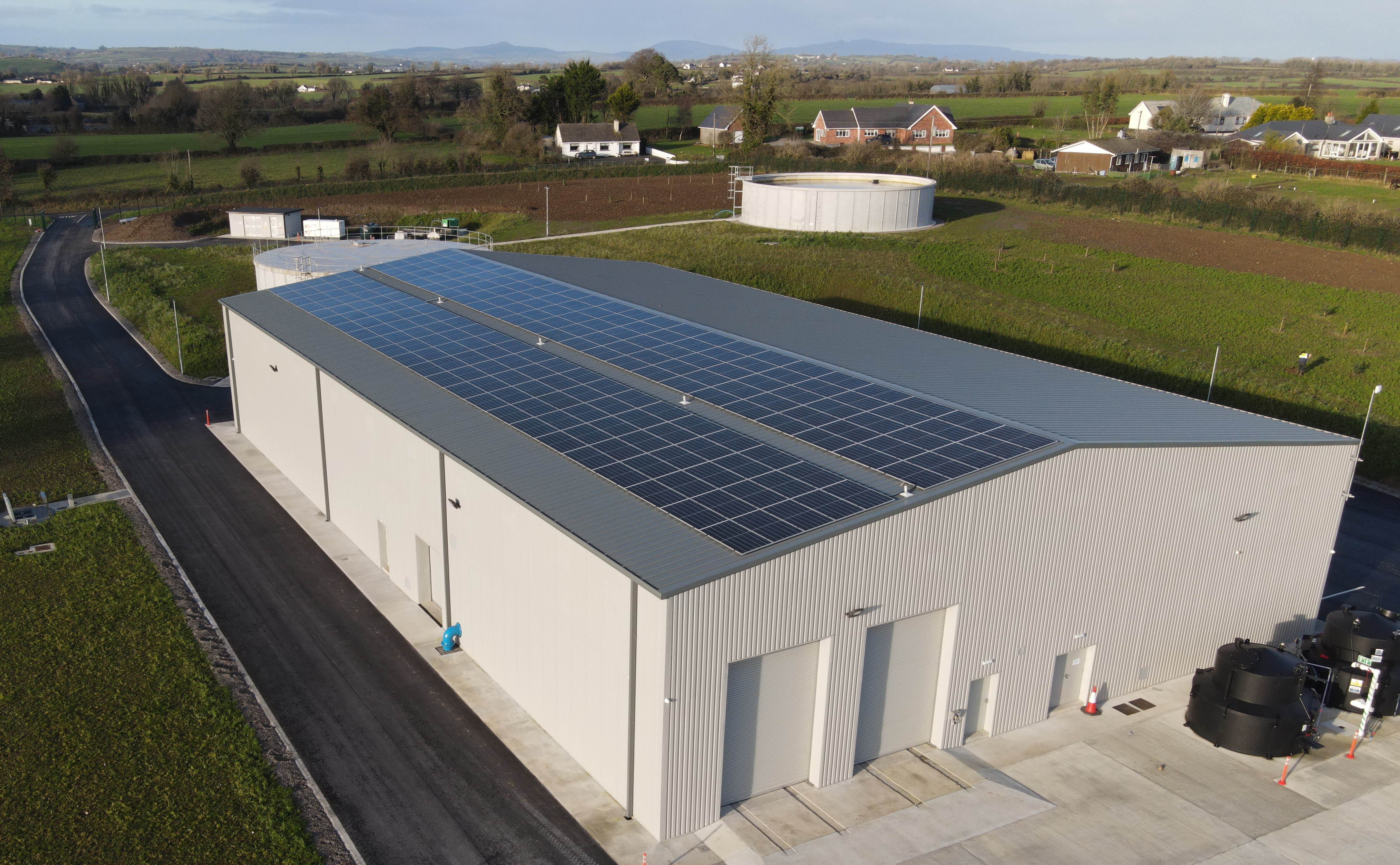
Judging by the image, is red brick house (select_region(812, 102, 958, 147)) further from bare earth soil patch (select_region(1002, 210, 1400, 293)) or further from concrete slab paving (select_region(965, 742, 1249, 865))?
concrete slab paving (select_region(965, 742, 1249, 865))

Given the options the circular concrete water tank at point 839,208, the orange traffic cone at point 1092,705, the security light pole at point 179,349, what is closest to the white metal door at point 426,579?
the orange traffic cone at point 1092,705

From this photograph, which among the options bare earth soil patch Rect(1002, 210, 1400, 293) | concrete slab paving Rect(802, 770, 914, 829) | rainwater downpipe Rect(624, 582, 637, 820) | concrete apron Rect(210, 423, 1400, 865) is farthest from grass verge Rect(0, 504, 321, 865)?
bare earth soil patch Rect(1002, 210, 1400, 293)

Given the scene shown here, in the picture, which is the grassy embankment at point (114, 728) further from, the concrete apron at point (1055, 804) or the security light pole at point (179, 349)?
the security light pole at point (179, 349)

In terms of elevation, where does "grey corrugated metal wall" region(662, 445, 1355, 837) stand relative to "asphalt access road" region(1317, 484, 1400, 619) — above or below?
above

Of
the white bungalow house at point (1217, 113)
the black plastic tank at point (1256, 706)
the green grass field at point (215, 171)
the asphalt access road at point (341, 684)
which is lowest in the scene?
the asphalt access road at point (341, 684)

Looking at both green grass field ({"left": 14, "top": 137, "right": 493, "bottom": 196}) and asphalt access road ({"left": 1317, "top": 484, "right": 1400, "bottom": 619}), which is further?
green grass field ({"left": 14, "top": 137, "right": 493, "bottom": 196})
